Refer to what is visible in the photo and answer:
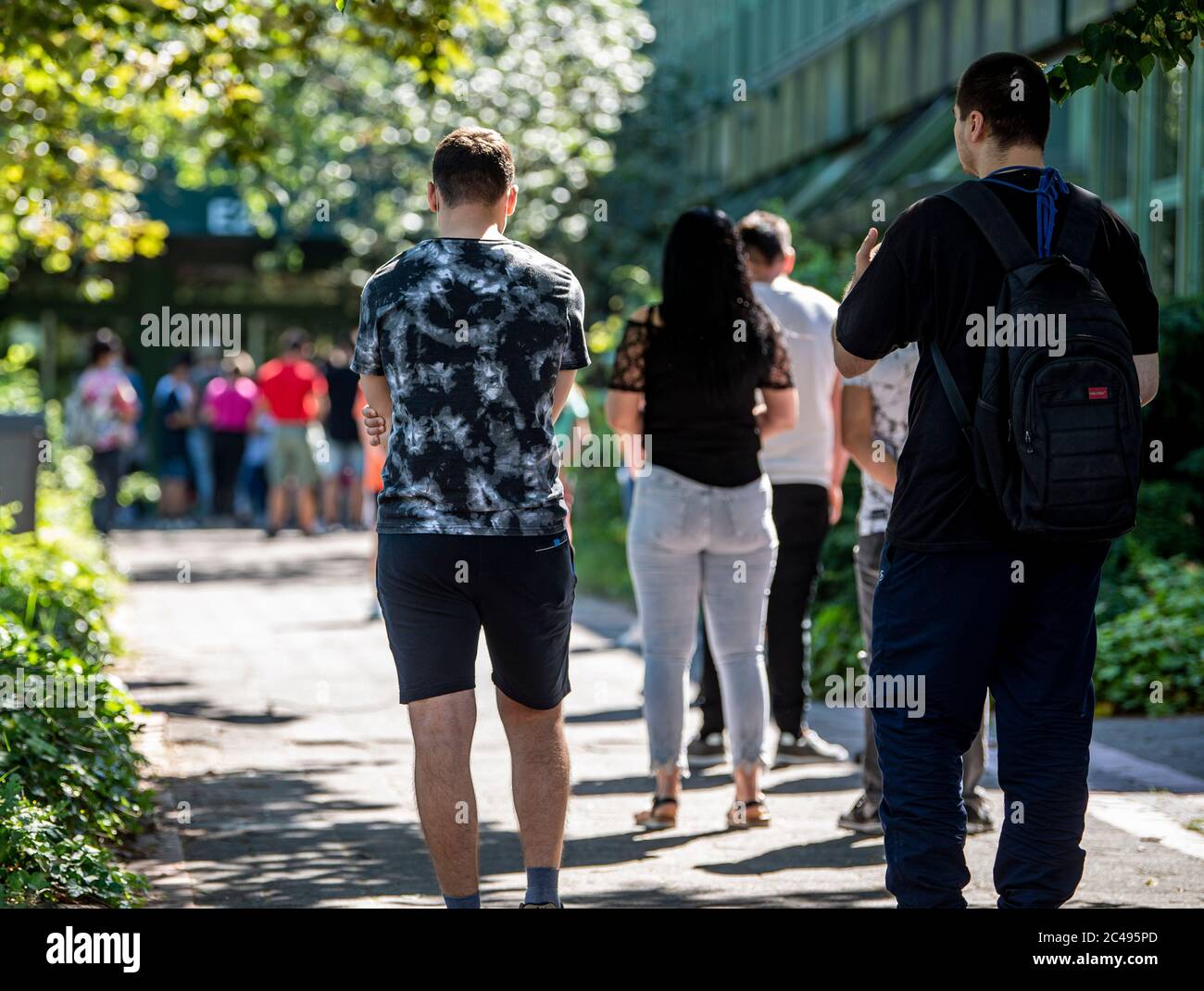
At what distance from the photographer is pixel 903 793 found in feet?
14.1

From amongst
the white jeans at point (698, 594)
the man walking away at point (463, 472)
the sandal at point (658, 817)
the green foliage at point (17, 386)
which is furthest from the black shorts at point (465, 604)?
the green foliage at point (17, 386)

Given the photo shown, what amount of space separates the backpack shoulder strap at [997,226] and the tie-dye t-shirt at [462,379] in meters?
1.08

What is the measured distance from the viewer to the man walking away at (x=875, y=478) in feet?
20.1

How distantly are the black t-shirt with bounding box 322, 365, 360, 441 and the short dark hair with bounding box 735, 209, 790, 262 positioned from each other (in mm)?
13765

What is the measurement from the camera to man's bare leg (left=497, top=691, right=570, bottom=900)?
496 cm

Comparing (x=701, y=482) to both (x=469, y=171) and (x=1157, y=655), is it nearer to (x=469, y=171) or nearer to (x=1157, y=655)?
(x=469, y=171)

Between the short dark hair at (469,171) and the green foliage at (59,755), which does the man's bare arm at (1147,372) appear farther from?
the green foliage at (59,755)

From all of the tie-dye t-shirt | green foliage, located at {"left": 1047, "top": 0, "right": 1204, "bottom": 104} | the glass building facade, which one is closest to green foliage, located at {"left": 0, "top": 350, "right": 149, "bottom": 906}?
the tie-dye t-shirt

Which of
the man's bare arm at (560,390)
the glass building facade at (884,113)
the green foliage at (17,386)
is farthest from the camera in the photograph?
the green foliage at (17,386)

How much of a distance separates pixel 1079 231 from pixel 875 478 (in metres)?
1.91

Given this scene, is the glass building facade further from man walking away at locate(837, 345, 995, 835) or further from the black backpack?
the black backpack

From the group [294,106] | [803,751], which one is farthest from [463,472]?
[294,106]

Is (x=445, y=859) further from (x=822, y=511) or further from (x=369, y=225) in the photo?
(x=369, y=225)

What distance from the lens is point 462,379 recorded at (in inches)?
187
